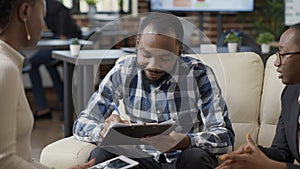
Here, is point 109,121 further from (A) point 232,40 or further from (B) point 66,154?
(A) point 232,40

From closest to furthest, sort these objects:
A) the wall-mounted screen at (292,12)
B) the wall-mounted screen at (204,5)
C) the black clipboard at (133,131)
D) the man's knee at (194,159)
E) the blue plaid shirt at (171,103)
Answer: the black clipboard at (133,131) → the man's knee at (194,159) → the blue plaid shirt at (171,103) → the wall-mounted screen at (292,12) → the wall-mounted screen at (204,5)

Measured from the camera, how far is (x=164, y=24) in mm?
1990

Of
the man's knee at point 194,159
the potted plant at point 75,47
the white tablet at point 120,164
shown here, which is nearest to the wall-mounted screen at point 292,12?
the potted plant at point 75,47

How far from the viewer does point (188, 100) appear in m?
2.12

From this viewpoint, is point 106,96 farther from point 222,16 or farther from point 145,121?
point 222,16

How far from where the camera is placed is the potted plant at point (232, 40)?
3662 millimetres

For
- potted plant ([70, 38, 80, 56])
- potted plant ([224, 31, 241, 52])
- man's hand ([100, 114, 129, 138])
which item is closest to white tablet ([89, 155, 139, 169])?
man's hand ([100, 114, 129, 138])

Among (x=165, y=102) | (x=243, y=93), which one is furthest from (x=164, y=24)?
(x=243, y=93)

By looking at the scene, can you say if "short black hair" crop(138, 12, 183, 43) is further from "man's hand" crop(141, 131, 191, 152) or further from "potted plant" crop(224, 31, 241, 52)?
"potted plant" crop(224, 31, 241, 52)

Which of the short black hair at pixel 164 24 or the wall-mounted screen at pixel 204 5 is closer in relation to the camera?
the short black hair at pixel 164 24

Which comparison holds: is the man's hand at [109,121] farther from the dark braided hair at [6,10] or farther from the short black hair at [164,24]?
the dark braided hair at [6,10]

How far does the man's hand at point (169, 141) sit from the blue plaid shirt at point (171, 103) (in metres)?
0.04

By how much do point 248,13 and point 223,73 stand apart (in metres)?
3.36

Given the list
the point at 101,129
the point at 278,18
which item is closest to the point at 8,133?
the point at 101,129
